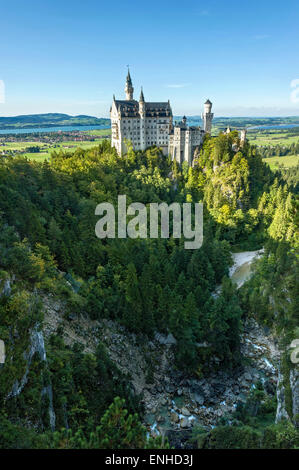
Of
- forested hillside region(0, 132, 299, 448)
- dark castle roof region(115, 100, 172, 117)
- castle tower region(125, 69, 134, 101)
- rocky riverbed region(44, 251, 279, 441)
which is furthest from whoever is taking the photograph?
castle tower region(125, 69, 134, 101)

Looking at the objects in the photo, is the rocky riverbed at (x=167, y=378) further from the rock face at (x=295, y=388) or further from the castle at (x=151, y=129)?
the castle at (x=151, y=129)

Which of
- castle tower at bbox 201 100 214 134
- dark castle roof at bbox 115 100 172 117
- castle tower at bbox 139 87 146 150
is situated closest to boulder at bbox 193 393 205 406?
castle tower at bbox 139 87 146 150

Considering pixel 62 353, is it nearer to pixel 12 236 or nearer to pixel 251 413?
pixel 12 236

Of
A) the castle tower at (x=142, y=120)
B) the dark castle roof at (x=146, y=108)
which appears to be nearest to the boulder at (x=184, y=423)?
the castle tower at (x=142, y=120)

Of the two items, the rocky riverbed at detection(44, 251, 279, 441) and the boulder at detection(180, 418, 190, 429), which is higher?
the rocky riverbed at detection(44, 251, 279, 441)

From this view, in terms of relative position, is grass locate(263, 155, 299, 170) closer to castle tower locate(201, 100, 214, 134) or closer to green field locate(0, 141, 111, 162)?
castle tower locate(201, 100, 214, 134)

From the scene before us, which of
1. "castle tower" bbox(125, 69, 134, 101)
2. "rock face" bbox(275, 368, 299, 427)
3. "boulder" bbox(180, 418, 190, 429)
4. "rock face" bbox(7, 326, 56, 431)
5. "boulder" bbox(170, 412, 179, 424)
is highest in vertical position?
"castle tower" bbox(125, 69, 134, 101)

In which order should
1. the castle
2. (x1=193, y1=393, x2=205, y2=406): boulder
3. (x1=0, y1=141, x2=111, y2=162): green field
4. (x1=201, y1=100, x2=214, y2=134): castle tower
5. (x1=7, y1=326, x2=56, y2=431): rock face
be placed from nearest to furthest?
(x1=7, y1=326, x2=56, y2=431): rock face → (x1=193, y1=393, x2=205, y2=406): boulder → the castle → (x1=201, y1=100, x2=214, y2=134): castle tower → (x1=0, y1=141, x2=111, y2=162): green field
